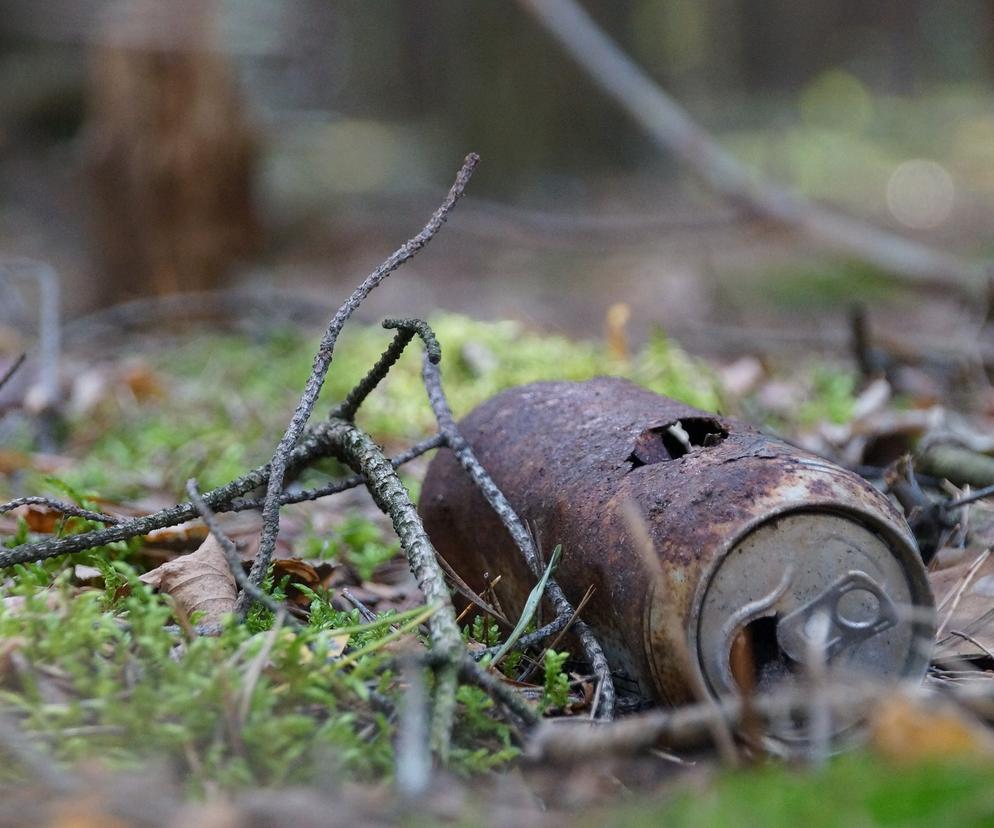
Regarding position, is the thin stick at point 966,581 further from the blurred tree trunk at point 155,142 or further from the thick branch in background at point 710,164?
the blurred tree trunk at point 155,142

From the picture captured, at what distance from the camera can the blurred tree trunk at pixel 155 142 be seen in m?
7.31

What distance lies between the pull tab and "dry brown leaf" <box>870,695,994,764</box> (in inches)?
15.7

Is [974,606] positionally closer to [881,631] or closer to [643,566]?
[881,631]

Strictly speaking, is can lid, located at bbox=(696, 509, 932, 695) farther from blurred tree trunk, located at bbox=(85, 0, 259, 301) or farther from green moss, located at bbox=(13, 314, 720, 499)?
blurred tree trunk, located at bbox=(85, 0, 259, 301)

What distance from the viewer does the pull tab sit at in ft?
4.71

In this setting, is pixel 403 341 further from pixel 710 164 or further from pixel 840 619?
pixel 710 164

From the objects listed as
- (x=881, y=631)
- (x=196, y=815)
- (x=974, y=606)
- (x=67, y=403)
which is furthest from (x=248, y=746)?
(x=67, y=403)

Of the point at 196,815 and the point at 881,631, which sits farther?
the point at 881,631

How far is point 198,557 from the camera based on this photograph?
6.11 ft

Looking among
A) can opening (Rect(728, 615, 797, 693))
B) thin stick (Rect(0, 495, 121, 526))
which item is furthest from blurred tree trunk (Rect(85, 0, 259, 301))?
can opening (Rect(728, 615, 797, 693))

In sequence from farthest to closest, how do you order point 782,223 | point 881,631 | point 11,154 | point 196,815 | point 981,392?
point 11,154 < point 782,223 < point 981,392 < point 881,631 < point 196,815

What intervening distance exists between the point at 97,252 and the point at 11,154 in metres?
4.30

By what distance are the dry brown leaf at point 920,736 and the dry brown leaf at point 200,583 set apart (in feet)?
3.55

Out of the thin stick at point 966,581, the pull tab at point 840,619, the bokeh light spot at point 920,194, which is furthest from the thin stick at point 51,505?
the bokeh light spot at point 920,194
